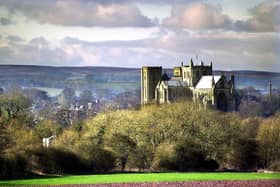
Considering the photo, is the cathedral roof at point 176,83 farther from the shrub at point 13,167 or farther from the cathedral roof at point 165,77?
Result: the shrub at point 13,167

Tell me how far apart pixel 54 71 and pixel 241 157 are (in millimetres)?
8990

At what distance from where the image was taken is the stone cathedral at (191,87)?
A: 51.9 metres

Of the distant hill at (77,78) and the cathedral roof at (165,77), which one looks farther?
the cathedral roof at (165,77)

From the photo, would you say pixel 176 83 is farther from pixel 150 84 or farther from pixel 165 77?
pixel 150 84

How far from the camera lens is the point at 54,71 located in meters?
30.6

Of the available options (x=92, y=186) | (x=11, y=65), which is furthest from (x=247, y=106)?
(x=92, y=186)

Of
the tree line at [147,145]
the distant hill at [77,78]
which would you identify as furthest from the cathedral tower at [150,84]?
the tree line at [147,145]

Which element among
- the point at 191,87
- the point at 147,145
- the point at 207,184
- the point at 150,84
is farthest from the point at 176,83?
the point at 207,184

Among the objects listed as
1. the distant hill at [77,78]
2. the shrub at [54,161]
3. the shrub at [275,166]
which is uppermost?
the distant hill at [77,78]

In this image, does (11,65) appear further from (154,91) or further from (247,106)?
(154,91)

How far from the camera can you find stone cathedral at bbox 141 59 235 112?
2044 inches

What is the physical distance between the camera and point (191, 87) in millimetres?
55844

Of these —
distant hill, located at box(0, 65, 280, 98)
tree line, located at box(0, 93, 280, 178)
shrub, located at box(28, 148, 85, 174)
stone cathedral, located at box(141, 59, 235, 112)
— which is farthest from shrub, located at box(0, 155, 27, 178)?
stone cathedral, located at box(141, 59, 235, 112)

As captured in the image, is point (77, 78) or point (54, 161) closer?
point (54, 161)
